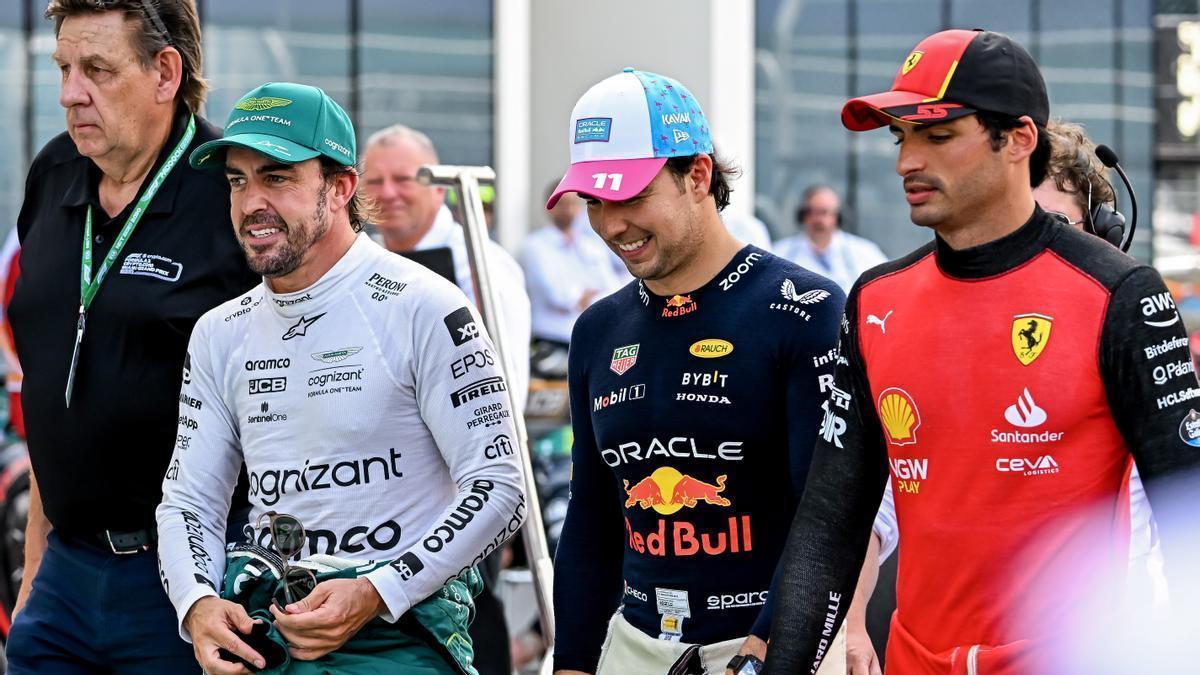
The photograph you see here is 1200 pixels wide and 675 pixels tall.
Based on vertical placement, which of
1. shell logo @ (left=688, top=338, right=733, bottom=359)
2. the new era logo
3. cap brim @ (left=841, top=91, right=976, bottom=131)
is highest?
cap brim @ (left=841, top=91, right=976, bottom=131)

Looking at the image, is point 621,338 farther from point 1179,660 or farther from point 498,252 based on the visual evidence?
point 498,252

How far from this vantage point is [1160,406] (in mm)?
2787

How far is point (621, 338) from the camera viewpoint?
3.73m

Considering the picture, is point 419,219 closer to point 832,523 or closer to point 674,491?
point 674,491

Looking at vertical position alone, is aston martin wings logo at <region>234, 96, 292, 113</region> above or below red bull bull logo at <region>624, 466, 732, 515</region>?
above

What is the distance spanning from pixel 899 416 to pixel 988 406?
0.19 m

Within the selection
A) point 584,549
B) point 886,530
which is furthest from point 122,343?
point 886,530

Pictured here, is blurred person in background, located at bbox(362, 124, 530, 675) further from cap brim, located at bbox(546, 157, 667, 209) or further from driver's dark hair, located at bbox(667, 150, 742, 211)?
cap brim, located at bbox(546, 157, 667, 209)

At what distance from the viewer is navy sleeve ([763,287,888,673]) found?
127 inches

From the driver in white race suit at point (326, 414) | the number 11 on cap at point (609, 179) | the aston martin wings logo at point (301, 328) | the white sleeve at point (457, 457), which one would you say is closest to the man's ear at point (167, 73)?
the driver in white race suit at point (326, 414)

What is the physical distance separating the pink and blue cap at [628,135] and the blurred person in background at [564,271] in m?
7.97

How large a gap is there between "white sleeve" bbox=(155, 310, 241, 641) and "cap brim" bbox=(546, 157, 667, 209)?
91 centimetres

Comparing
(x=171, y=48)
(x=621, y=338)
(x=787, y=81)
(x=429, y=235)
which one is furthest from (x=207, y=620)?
(x=787, y=81)

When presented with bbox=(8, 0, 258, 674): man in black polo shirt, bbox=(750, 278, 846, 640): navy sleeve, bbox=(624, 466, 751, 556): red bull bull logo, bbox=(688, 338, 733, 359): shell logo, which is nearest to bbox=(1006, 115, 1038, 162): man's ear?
bbox=(750, 278, 846, 640): navy sleeve
